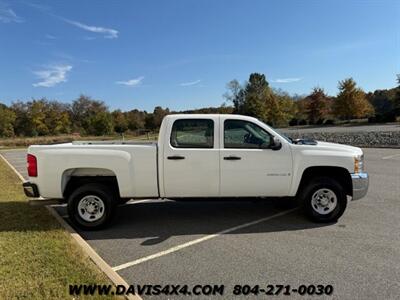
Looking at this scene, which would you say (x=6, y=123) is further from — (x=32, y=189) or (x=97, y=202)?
(x=97, y=202)

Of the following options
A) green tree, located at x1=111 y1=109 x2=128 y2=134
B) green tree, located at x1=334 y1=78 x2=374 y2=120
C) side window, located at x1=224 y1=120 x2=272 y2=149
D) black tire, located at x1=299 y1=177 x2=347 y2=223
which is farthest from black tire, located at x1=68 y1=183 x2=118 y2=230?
green tree, located at x1=111 y1=109 x2=128 y2=134

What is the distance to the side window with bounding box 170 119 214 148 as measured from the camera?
5.80 m

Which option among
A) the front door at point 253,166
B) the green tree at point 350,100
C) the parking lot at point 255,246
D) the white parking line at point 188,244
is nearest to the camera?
the parking lot at point 255,246

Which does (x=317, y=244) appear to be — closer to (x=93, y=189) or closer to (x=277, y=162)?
(x=277, y=162)

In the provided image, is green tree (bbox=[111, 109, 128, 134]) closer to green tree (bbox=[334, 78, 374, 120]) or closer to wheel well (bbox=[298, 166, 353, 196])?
green tree (bbox=[334, 78, 374, 120])

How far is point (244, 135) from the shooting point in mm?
5945

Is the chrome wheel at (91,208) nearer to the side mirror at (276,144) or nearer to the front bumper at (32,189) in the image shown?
the front bumper at (32,189)

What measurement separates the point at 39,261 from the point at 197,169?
2.63m

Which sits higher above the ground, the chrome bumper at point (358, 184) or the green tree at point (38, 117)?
the green tree at point (38, 117)

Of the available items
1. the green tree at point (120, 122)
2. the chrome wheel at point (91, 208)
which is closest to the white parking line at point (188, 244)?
the chrome wheel at point (91, 208)

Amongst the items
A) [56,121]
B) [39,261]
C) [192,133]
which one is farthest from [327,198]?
[56,121]

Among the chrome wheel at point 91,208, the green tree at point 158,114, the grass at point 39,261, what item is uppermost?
the green tree at point 158,114

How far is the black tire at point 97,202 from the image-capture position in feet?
19.0

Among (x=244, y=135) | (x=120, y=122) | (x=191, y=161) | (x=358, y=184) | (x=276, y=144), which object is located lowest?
(x=358, y=184)
